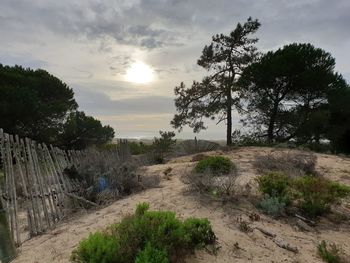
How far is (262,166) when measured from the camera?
9742mm

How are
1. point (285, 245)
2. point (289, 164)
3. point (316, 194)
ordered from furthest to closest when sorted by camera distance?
1. point (289, 164)
2. point (316, 194)
3. point (285, 245)

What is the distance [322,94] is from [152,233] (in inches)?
735

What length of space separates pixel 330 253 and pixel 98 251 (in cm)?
298

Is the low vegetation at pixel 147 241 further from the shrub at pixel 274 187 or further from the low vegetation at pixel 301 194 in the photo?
the shrub at pixel 274 187

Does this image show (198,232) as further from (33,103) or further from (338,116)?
(338,116)

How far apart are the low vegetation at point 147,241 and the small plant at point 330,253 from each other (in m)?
1.43

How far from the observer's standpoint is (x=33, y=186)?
641 cm

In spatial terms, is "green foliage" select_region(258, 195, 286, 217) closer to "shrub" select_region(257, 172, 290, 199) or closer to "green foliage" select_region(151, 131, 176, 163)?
"shrub" select_region(257, 172, 290, 199)

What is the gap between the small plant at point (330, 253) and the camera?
15.8 feet

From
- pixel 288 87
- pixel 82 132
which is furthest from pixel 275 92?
pixel 82 132

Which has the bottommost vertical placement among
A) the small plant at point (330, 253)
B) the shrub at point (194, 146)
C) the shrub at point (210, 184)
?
the small plant at point (330, 253)

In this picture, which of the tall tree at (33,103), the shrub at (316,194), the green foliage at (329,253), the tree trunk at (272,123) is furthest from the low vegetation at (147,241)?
the tree trunk at (272,123)

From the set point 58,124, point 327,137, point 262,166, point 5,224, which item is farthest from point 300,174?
point 58,124

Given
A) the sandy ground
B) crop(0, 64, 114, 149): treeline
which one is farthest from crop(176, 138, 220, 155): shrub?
the sandy ground
